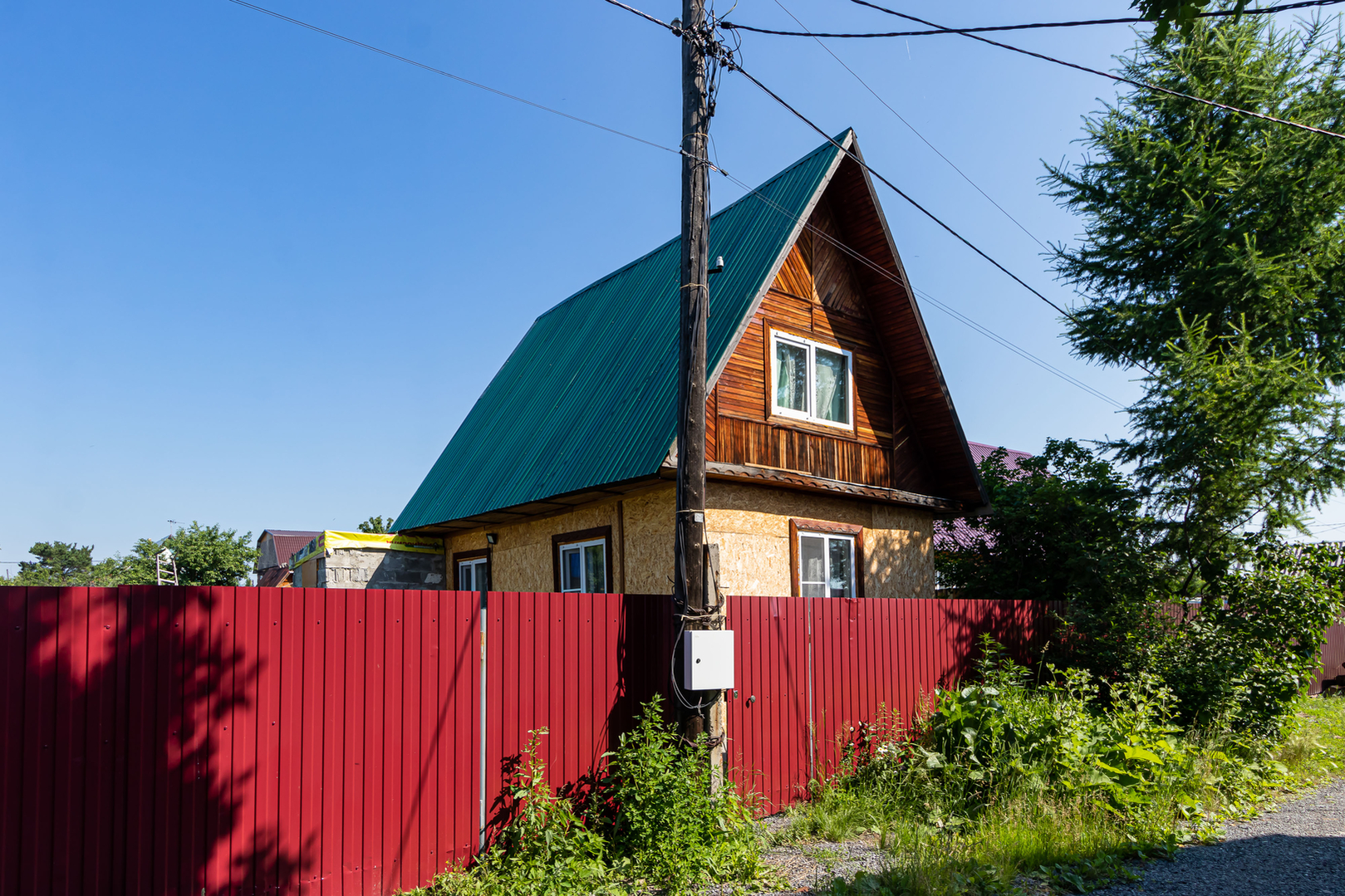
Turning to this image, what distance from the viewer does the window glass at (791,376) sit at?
12.4 meters

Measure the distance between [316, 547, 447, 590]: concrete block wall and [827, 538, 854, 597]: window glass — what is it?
8103 millimetres

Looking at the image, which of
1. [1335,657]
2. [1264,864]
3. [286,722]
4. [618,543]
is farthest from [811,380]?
[1335,657]

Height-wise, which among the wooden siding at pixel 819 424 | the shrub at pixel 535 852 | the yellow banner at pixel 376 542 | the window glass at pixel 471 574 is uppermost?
the wooden siding at pixel 819 424

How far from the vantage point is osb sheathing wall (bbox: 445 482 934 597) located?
37.4 feet

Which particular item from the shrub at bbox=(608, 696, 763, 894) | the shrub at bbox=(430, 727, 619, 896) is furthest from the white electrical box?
the shrub at bbox=(430, 727, 619, 896)

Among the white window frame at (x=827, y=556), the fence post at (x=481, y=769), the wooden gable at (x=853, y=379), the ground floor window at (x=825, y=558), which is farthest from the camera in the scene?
the white window frame at (x=827, y=556)

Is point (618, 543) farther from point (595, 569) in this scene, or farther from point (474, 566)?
point (474, 566)

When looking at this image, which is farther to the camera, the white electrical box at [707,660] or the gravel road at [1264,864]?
the white electrical box at [707,660]

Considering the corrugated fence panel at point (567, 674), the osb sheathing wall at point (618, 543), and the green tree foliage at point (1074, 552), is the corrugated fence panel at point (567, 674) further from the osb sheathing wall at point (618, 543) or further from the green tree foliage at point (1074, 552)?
the green tree foliage at point (1074, 552)

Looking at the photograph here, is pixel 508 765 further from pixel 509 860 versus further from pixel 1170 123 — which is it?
pixel 1170 123

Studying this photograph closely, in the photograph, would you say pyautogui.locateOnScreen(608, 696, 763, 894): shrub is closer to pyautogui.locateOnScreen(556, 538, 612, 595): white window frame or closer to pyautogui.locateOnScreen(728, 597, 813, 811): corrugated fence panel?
pyautogui.locateOnScreen(728, 597, 813, 811): corrugated fence panel

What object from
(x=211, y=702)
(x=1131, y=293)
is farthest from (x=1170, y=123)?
(x=211, y=702)

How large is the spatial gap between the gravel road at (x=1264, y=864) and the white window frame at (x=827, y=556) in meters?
5.57

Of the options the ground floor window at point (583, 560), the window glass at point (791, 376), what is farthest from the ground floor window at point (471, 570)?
the window glass at point (791, 376)
